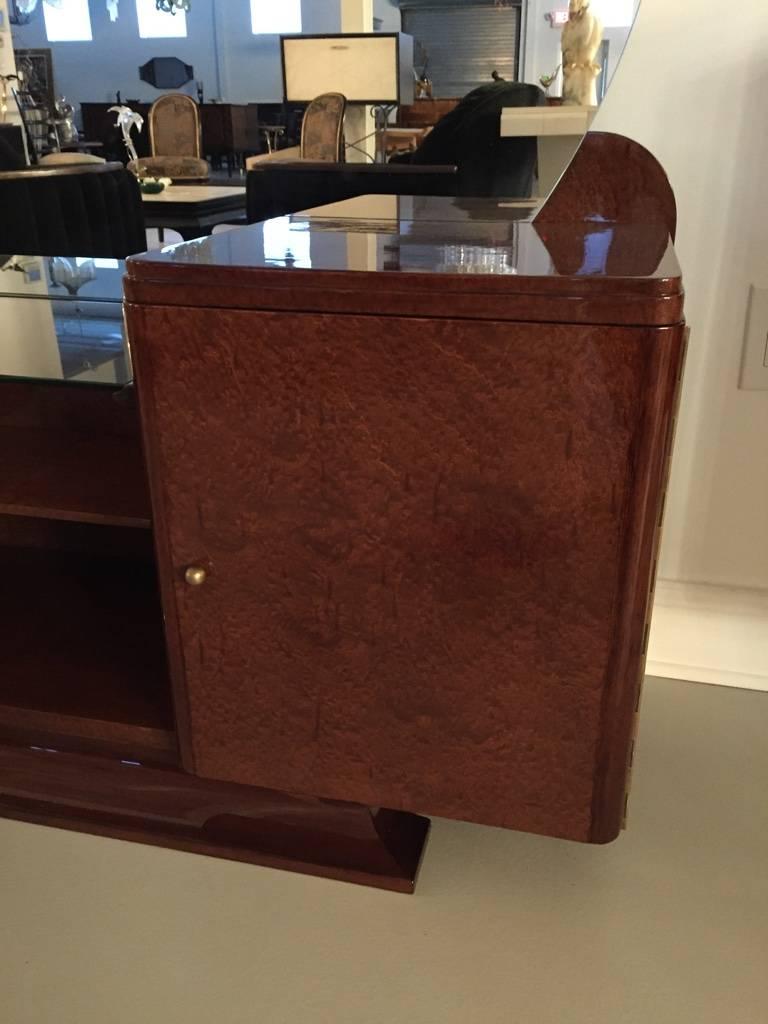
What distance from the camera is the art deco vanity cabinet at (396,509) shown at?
53 centimetres

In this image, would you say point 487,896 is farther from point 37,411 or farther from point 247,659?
point 37,411

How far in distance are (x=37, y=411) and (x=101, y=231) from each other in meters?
0.87

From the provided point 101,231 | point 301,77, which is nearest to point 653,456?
point 301,77

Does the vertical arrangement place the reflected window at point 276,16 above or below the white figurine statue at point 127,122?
above

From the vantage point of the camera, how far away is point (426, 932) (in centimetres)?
75

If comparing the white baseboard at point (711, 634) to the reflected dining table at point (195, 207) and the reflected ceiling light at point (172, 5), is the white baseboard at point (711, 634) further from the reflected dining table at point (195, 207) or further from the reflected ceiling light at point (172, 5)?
the reflected ceiling light at point (172, 5)

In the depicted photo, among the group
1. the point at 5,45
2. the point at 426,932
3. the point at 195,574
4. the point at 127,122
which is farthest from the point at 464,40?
the point at 5,45

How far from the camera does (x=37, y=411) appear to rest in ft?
3.23

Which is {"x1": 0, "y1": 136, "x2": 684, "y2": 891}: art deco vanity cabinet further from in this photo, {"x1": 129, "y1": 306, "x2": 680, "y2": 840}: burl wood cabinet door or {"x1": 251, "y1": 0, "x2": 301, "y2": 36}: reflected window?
{"x1": 251, "y1": 0, "x2": 301, "y2": 36}: reflected window

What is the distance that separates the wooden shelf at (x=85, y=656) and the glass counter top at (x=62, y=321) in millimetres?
297

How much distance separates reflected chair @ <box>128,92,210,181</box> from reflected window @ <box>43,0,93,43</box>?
0.61 feet

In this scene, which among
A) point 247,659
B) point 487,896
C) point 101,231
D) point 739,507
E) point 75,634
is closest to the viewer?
point 247,659

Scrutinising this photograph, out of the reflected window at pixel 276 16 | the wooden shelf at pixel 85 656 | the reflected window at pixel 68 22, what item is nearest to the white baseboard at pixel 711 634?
the wooden shelf at pixel 85 656

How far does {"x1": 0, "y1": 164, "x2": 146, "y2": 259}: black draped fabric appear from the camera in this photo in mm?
1626
